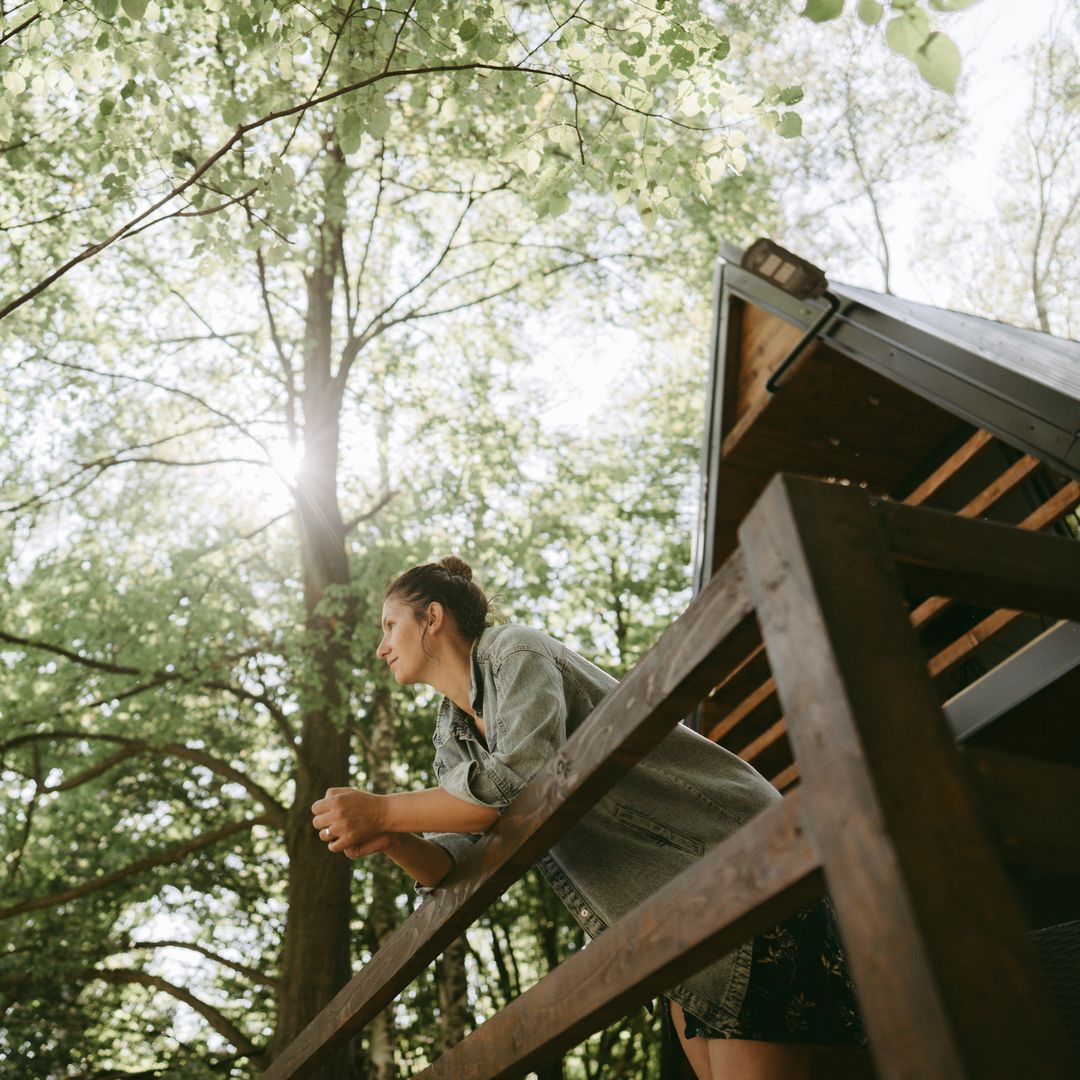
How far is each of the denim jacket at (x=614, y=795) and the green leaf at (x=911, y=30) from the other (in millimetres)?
1514

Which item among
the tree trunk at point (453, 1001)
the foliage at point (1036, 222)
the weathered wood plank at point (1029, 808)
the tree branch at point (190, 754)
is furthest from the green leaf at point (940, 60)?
the foliage at point (1036, 222)

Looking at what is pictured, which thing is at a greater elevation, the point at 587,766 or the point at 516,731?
the point at 516,731

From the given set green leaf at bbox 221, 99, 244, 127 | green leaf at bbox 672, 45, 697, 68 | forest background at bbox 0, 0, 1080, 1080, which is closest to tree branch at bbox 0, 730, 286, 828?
forest background at bbox 0, 0, 1080, 1080

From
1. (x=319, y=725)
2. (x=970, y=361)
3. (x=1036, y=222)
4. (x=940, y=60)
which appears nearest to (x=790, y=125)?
(x=970, y=361)

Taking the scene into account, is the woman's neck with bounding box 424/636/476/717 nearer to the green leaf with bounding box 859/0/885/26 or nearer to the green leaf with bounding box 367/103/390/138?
the green leaf with bounding box 859/0/885/26

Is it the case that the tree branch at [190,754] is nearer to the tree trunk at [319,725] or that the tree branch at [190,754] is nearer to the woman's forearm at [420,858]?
the tree trunk at [319,725]

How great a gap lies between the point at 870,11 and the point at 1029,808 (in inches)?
69.3

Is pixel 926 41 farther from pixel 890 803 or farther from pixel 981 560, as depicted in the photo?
pixel 890 803

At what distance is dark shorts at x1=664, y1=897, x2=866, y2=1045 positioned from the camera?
1.99 m

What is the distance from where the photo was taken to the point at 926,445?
6133 mm

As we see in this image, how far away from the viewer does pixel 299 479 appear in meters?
9.62

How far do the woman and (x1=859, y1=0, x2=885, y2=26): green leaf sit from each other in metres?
1.58

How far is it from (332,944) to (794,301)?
18.6 ft

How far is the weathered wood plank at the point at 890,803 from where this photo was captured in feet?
3.09
